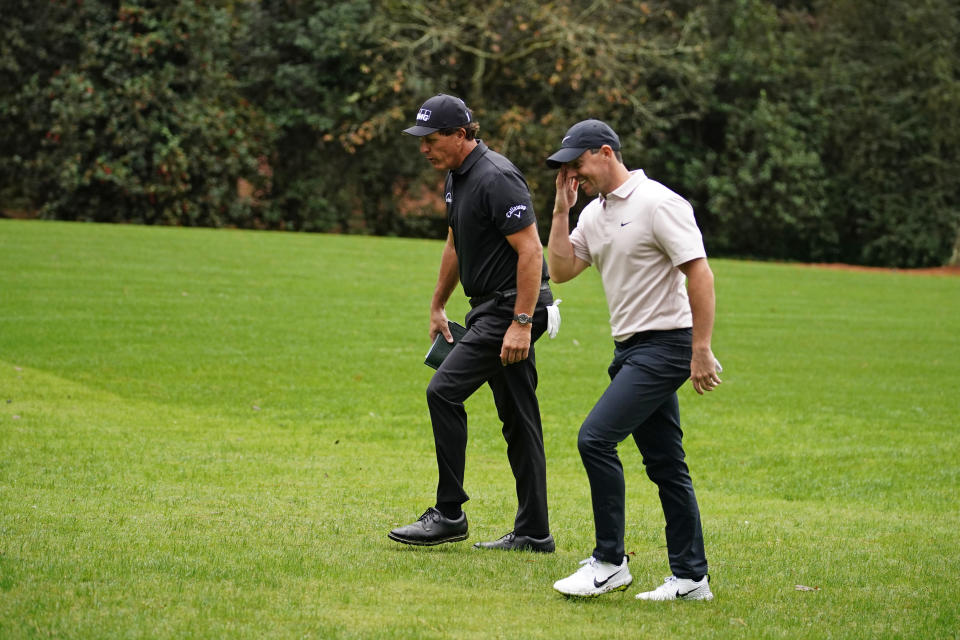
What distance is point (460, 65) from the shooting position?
117ft

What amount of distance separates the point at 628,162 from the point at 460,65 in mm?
5947

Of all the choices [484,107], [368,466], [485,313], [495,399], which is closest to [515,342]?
[485,313]

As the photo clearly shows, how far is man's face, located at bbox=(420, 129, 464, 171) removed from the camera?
19.4 feet

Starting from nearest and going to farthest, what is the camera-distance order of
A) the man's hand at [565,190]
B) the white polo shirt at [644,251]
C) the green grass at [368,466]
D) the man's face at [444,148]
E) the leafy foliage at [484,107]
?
the green grass at [368,466] → the white polo shirt at [644,251] → the man's hand at [565,190] → the man's face at [444,148] → the leafy foliage at [484,107]

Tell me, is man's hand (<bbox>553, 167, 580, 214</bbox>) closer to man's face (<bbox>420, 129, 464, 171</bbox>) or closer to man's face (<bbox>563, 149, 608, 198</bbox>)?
man's face (<bbox>563, 149, 608, 198</bbox>)

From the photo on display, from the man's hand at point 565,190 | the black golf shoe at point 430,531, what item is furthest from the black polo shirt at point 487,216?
the black golf shoe at point 430,531

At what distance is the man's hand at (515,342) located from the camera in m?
5.79

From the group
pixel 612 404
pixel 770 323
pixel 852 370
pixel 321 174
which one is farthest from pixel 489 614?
pixel 321 174

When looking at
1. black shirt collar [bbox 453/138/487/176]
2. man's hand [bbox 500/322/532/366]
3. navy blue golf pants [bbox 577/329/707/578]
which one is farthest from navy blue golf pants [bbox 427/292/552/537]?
navy blue golf pants [bbox 577/329/707/578]

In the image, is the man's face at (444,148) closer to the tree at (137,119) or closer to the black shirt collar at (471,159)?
the black shirt collar at (471,159)

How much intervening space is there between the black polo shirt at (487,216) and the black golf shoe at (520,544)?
4.18 feet

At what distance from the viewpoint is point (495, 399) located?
6062 millimetres

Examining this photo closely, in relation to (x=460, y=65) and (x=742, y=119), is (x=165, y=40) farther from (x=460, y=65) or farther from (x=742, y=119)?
(x=742, y=119)

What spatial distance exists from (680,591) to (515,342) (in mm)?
1448
